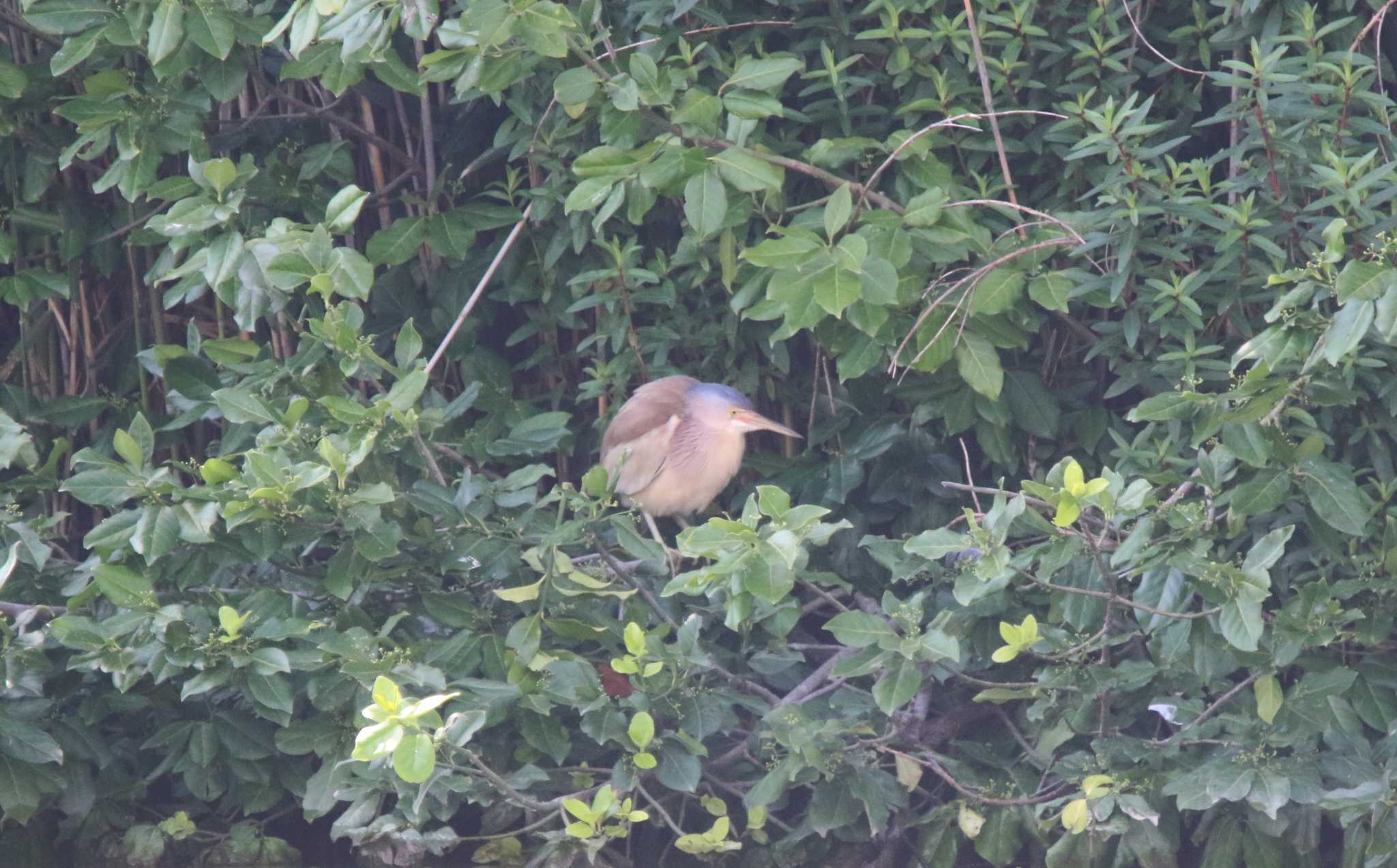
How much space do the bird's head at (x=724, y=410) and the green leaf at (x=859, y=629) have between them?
41.5 inches

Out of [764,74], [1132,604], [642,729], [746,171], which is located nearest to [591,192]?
[746,171]

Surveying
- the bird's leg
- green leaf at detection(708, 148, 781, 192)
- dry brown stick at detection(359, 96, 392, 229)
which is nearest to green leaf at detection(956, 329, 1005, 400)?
green leaf at detection(708, 148, 781, 192)

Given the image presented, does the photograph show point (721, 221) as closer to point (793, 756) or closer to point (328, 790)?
point (793, 756)

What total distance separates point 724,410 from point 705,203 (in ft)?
3.49

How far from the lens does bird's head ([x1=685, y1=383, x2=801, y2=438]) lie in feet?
13.2

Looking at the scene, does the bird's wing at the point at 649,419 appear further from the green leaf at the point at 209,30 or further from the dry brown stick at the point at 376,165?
the green leaf at the point at 209,30

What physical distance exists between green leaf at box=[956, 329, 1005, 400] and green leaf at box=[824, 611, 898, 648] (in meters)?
0.65

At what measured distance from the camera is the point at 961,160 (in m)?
3.70

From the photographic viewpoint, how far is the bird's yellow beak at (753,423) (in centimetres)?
407

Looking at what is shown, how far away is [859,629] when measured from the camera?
306 cm

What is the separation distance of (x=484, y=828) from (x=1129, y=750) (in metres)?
1.51

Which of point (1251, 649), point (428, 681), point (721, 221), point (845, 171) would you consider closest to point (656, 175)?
point (721, 221)

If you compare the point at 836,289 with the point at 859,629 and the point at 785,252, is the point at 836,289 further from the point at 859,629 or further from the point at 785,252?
the point at 859,629

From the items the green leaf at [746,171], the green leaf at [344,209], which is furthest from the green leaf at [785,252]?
the green leaf at [344,209]
